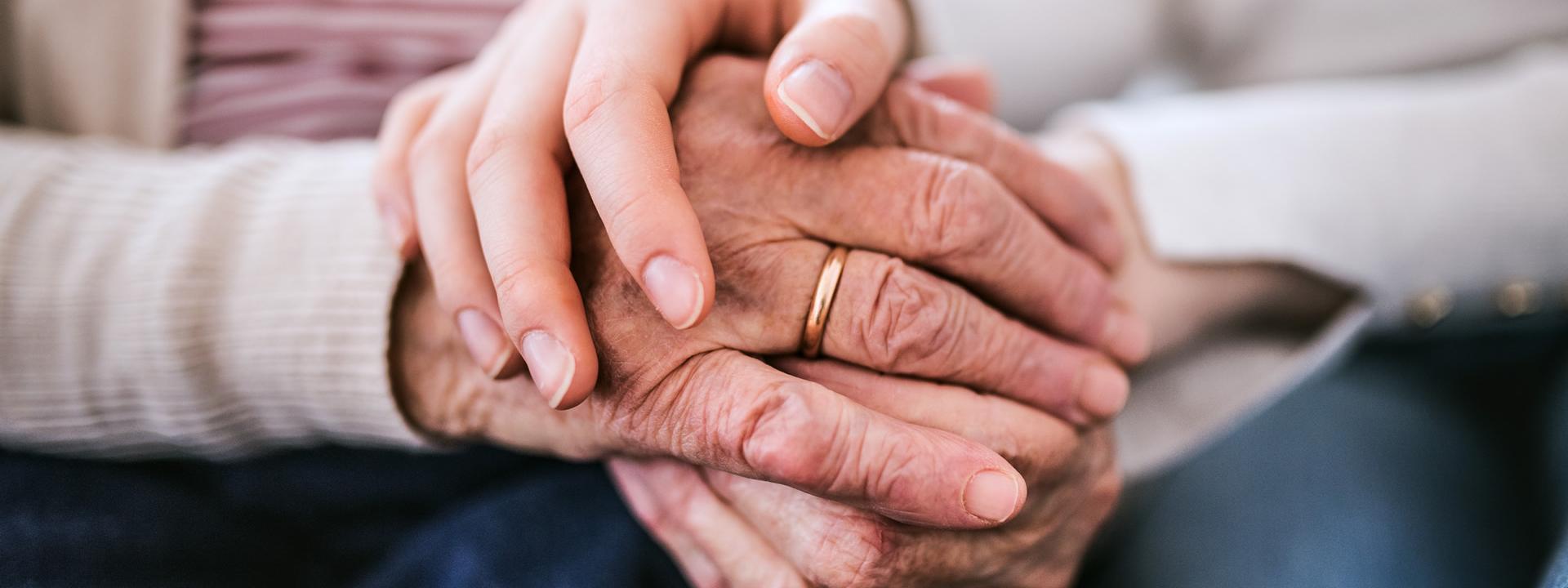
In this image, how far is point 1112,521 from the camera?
34.1 inches

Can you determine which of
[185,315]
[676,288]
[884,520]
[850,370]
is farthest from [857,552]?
[185,315]

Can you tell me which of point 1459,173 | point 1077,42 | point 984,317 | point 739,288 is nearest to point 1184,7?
point 1077,42

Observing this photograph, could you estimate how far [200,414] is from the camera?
717 millimetres

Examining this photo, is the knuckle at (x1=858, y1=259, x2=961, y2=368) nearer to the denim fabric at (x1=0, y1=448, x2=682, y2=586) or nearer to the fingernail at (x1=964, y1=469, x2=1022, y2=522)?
the fingernail at (x1=964, y1=469, x2=1022, y2=522)

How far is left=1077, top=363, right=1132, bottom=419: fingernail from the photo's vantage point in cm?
70

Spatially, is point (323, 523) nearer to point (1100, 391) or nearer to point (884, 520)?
point (884, 520)

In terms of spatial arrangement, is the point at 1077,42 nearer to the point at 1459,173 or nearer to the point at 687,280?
the point at 1459,173

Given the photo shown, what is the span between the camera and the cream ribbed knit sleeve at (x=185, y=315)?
70cm

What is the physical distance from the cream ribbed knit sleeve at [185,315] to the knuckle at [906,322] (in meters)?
0.40

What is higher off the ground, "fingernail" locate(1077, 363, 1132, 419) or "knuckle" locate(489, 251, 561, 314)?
"knuckle" locate(489, 251, 561, 314)

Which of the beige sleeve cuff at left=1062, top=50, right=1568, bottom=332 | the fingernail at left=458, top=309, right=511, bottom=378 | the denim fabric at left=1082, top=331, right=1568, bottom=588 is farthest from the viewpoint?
the beige sleeve cuff at left=1062, top=50, right=1568, bottom=332

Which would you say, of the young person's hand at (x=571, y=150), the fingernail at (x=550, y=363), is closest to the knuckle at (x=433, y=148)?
the young person's hand at (x=571, y=150)

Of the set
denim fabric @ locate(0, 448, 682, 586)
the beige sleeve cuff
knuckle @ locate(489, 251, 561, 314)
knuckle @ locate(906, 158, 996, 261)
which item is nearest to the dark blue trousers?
denim fabric @ locate(0, 448, 682, 586)

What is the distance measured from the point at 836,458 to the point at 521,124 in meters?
0.33
